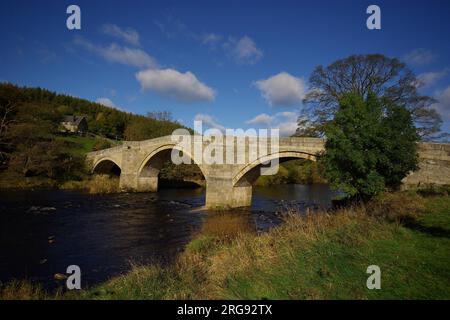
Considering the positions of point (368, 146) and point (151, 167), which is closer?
point (368, 146)

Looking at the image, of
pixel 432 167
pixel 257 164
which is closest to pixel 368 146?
pixel 432 167

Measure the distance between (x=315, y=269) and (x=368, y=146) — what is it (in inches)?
333

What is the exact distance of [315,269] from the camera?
5707 mm

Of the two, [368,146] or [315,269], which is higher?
[368,146]

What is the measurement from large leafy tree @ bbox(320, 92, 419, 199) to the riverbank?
332cm

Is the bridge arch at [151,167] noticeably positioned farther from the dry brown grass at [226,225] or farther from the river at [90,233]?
the dry brown grass at [226,225]

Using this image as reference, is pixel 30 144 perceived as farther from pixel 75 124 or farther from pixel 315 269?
pixel 75 124

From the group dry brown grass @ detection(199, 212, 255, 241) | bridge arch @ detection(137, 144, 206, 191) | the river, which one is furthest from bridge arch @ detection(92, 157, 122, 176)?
dry brown grass @ detection(199, 212, 255, 241)

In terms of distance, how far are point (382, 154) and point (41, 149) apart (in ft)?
105

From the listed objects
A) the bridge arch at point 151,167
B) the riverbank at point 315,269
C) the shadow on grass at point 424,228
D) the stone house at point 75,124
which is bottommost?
the riverbank at point 315,269

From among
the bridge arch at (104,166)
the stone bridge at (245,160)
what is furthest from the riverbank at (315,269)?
the bridge arch at (104,166)

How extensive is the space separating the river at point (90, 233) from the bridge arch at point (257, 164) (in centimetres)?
220

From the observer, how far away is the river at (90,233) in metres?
8.86
